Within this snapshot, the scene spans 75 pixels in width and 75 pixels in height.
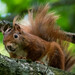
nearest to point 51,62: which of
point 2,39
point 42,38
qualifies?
point 42,38

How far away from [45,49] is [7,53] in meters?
0.55

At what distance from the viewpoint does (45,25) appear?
14.0 ft

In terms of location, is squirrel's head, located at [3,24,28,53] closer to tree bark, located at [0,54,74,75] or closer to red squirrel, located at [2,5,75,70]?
red squirrel, located at [2,5,75,70]

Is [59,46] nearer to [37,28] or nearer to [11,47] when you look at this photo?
[37,28]

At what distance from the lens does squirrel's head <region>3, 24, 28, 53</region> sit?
11.8ft

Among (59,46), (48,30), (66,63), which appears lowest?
(66,63)

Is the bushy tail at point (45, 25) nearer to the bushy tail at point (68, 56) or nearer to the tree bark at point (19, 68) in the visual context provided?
the bushy tail at point (68, 56)

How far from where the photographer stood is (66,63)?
13.7ft

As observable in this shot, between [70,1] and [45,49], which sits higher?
[70,1]

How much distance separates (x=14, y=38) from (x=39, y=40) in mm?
398

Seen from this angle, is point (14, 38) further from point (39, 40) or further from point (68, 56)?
point (68, 56)

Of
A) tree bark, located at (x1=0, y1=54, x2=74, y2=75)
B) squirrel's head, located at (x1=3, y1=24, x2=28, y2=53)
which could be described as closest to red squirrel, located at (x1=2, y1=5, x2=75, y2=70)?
squirrel's head, located at (x1=3, y1=24, x2=28, y2=53)

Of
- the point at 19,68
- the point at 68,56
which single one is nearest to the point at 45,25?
the point at 68,56

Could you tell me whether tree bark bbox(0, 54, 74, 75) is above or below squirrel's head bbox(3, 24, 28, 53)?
below
